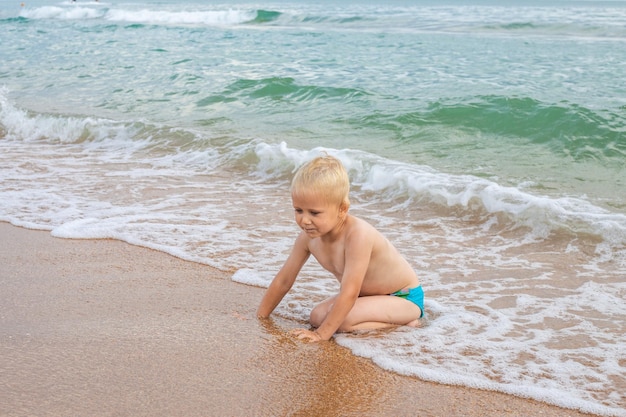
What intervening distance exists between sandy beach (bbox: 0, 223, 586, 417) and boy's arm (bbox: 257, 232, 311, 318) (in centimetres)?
9

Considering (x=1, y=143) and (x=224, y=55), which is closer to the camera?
(x=1, y=143)

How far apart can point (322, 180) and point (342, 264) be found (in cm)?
53

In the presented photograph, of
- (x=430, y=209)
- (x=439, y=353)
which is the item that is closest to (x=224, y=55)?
(x=430, y=209)

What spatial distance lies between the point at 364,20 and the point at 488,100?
1969cm

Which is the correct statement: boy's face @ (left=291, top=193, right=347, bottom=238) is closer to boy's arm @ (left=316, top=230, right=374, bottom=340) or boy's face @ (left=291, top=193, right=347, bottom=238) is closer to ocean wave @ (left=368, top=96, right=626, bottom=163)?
boy's arm @ (left=316, top=230, right=374, bottom=340)

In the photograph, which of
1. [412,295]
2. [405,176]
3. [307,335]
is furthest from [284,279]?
[405,176]

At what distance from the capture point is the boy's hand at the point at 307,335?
3.40 metres

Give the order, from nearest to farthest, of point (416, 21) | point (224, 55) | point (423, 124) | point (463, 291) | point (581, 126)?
point (463, 291) → point (581, 126) → point (423, 124) → point (224, 55) → point (416, 21)

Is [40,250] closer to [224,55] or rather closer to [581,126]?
[581,126]

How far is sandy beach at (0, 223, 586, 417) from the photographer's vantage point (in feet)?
→ 8.93

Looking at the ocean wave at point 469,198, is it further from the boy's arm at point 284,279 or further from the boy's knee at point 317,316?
the boy's knee at point 317,316

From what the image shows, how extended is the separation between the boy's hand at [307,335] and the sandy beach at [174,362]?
36mm

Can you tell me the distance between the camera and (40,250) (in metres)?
4.76

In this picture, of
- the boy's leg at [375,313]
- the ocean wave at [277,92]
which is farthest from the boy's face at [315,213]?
the ocean wave at [277,92]
